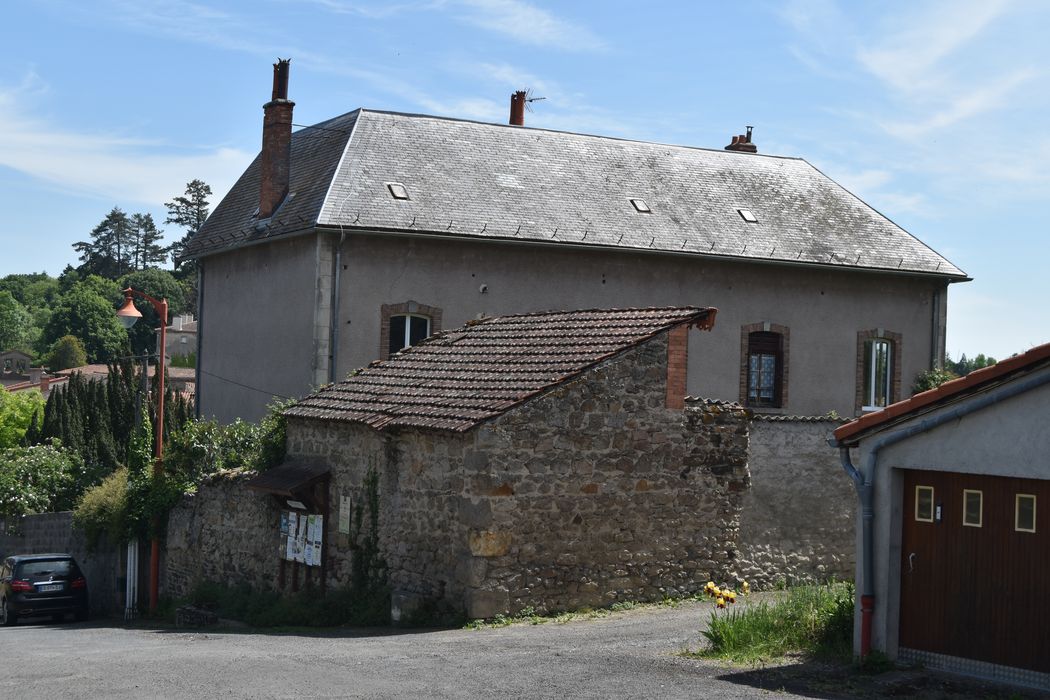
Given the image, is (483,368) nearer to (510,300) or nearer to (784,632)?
(784,632)

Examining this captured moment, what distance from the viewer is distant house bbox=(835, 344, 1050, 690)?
36.7 feet

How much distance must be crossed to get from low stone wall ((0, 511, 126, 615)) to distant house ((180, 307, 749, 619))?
9329 millimetres

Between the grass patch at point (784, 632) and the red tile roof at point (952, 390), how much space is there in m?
1.95

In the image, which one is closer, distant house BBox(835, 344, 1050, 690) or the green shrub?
distant house BBox(835, 344, 1050, 690)

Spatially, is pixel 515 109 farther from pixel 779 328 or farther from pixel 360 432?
pixel 360 432

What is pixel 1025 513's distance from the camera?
1133cm

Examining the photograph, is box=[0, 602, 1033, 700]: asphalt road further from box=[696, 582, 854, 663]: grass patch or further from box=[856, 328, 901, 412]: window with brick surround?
box=[856, 328, 901, 412]: window with brick surround

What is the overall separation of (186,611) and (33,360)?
97027 mm

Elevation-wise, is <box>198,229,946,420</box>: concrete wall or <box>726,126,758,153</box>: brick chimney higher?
<box>726,126,758,153</box>: brick chimney

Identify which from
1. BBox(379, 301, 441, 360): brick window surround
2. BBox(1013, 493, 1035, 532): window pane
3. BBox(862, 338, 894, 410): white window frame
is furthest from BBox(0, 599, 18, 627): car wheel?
BBox(1013, 493, 1035, 532): window pane

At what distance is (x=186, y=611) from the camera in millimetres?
20375

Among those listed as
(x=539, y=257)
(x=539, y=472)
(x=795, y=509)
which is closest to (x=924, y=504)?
(x=539, y=472)

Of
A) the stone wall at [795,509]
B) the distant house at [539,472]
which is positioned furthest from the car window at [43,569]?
the stone wall at [795,509]

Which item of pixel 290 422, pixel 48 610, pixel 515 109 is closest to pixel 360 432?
pixel 290 422
